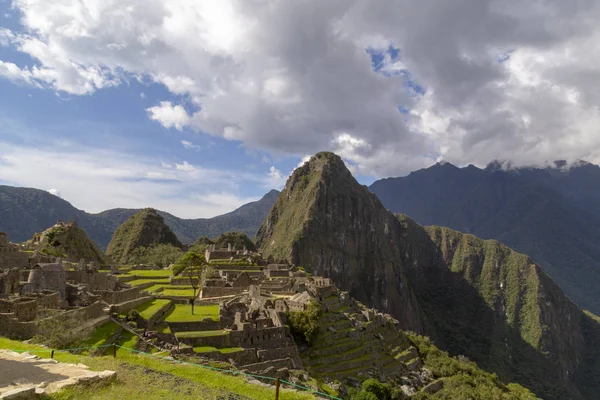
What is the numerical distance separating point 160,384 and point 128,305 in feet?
59.0

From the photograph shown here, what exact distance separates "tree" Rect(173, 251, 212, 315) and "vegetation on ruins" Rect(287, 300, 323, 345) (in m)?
7.99

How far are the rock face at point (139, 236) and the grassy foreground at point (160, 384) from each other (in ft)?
312

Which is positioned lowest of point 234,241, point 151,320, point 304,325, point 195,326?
point 304,325

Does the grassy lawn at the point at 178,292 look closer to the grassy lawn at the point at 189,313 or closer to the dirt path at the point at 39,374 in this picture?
the grassy lawn at the point at 189,313

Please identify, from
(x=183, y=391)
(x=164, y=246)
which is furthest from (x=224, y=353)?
(x=164, y=246)

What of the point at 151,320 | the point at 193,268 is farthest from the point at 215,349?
the point at 193,268

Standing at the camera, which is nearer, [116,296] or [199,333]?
[199,333]

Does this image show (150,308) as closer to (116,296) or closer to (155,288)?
(116,296)

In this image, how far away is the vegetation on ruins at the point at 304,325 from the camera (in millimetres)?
28609

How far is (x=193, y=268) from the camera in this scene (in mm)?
43000

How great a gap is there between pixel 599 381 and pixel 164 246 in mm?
175037

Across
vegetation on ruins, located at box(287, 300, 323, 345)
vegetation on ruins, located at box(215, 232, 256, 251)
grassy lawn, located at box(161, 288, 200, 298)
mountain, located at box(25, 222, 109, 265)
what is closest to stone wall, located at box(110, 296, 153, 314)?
grassy lawn, located at box(161, 288, 200, 298)

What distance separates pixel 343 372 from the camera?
2948 cm

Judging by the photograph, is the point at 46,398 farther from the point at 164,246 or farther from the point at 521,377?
the point at 521,377
